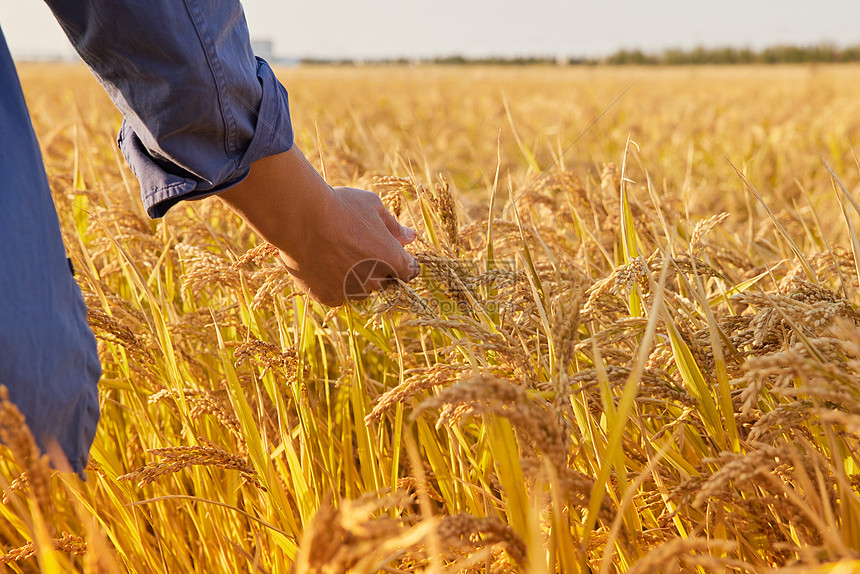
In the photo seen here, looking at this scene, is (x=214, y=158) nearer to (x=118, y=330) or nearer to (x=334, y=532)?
(x=118, y=330)

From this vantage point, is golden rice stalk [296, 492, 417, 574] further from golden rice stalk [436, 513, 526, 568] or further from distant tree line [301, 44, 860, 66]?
distant tree line [301, 44, 860, 66]

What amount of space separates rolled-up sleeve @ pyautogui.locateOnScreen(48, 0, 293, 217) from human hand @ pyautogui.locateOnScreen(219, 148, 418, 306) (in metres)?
0.05

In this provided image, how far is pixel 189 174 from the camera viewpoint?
860 mm

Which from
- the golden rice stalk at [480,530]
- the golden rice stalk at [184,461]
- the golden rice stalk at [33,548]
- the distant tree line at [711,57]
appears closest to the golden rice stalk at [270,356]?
the golden rice stalk at [184,461]

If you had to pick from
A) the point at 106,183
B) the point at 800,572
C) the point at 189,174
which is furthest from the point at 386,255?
the point at 106,183

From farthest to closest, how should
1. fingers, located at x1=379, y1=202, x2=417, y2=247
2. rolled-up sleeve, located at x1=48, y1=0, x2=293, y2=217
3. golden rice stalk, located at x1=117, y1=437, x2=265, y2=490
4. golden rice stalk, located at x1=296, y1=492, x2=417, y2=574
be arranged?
fingers, located at x1=379, y1=202, x2=417, y2=247
golden rice stalk, located at x1=117, y1=437, x2=265, y2=490
rolled-up sleeve, located at x1=48, y1=0, x2=293, y2=217
golden rice stalk, located at x1=296, y1=492, x2=417, y2=574

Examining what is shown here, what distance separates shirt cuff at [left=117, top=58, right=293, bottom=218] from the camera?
84 centimetres

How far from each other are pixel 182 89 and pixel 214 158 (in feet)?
0.37

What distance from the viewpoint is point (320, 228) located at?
99 centimetres

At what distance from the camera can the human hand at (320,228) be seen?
2.99ft

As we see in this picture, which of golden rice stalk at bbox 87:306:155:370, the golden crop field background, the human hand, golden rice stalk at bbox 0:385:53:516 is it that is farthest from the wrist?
golden rice stalk at bbox 0:385:53:516

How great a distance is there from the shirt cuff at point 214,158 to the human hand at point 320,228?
0.04 m

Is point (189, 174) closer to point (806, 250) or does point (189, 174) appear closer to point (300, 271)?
point (300, 271)

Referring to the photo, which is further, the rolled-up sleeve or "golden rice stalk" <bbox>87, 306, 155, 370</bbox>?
"golden rice stalk" <bbox>87, 306, 155, 370</bbox>
